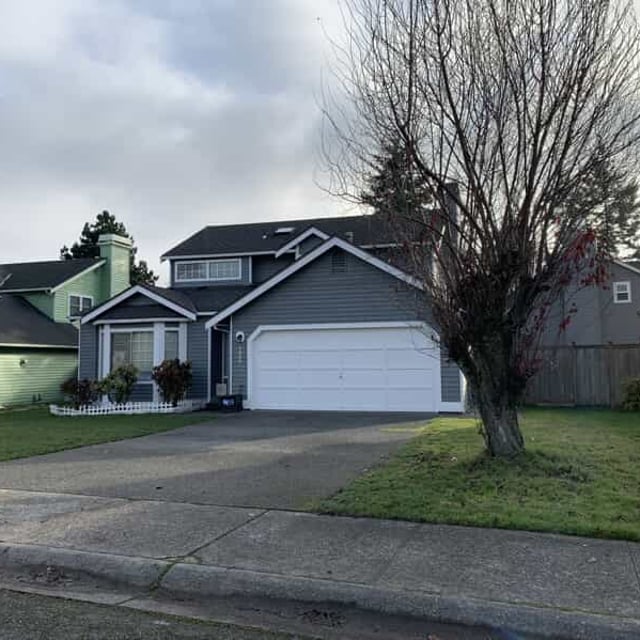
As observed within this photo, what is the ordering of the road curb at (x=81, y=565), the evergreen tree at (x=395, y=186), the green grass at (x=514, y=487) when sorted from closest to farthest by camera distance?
1. the road curb at (x=81, y=565)
2. the green grass at (x=514, y=487)
3. the evergreen tree at (x=395, y=186)

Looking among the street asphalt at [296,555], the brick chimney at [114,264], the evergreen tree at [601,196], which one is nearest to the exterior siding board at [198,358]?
the street asphalt at [296,555]

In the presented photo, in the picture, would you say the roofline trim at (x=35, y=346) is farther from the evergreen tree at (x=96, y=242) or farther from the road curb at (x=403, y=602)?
the evergreen tree at (x=96, y=242)

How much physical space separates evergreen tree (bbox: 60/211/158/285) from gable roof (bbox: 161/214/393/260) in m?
24.9

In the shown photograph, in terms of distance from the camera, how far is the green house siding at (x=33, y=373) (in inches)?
902

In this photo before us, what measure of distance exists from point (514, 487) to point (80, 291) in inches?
1043

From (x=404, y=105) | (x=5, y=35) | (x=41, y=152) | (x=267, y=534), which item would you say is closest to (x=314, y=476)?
(x=267, y=534)

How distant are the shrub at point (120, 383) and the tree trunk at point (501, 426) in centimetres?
1319

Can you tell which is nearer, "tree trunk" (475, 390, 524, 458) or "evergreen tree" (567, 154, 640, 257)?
"evergreen tree" (567, 154, 640, 257)

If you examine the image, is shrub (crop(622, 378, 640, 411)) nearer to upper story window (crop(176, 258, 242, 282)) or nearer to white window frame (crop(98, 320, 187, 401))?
white window frame (crop(98, 320, 187, 401))

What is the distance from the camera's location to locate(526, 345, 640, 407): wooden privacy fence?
59.1 feet

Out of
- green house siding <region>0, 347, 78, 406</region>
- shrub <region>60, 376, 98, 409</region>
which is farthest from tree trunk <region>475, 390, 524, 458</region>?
green house siding <region>0, 347, 78, 406</region>

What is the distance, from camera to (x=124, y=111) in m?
14.8

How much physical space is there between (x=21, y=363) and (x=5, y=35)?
50.8 feet

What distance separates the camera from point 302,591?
4582mm
